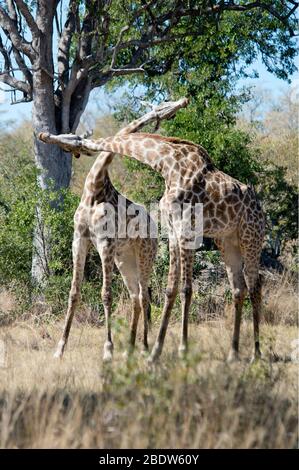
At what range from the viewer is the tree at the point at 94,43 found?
12117mm

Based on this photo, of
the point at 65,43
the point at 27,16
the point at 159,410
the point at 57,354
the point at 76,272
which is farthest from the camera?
the point at 65,43

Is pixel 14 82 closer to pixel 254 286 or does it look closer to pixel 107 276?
pixel 107 276

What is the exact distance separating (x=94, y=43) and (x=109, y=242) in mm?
6006

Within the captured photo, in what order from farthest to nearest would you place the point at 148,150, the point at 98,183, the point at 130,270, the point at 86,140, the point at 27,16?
the point at 27,16 < the point at 130,270 < the point at 98,183 < the point at 148,150 < the point at 86,140

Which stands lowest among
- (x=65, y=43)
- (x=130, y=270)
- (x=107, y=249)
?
(x=130, y=270)

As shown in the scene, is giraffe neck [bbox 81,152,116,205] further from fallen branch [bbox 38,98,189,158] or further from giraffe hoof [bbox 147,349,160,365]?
giraffe hoof [bbox 147,349,160,365]

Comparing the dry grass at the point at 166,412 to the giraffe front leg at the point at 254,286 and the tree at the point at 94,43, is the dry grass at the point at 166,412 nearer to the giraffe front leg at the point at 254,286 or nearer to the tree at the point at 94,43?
the giraffe front leg at the point at 254,286

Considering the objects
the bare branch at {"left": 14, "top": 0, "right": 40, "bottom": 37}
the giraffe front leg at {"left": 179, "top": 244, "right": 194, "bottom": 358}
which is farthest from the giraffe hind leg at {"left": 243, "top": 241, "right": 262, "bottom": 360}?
the bare branch at {"left": 14, "top": 0, "right": 40, "bottom": 37}

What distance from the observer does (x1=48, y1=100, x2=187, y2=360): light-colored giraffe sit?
805 cm

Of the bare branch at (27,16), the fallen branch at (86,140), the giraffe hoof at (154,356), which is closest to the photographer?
the giraffe hoof at (154,356)

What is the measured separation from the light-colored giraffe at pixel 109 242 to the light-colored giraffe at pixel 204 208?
0.46 m

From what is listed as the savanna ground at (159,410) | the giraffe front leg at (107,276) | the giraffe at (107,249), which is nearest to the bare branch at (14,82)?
the giraffe at (107,249)

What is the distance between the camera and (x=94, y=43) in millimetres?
12844

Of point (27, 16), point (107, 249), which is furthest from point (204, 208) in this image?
point (27, 16)
